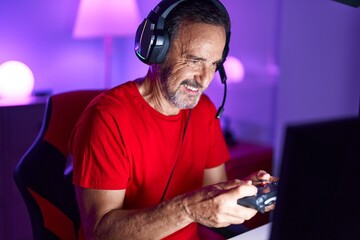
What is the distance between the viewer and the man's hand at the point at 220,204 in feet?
2.94

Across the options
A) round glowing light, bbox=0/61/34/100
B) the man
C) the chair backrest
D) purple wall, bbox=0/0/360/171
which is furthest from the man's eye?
round glowing light, bbox=0/61/34/100

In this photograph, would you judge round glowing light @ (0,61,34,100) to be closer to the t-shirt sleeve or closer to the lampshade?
the lampshade

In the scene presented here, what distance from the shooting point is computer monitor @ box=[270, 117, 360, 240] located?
600 mm

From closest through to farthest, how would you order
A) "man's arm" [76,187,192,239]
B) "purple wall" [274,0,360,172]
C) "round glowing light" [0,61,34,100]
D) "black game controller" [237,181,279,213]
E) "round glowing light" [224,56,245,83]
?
"black game controller" [237,181,279,213] < "man's arm" [76,187,192,239] < "purple wall" [274,0,360,172] < "round glowing light" [0,61,34,100] < "round glowing light" [224,56,245,83]

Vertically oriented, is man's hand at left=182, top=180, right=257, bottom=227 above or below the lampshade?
below

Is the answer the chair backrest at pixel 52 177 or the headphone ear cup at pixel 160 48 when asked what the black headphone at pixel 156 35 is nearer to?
the headphone ear cup at pixel 160 48

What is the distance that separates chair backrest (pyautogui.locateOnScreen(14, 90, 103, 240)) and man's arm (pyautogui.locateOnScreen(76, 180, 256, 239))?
116mm

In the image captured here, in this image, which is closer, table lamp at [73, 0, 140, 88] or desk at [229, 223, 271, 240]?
desk at [229, 223, 271, 240]

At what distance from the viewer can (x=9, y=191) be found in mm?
2039

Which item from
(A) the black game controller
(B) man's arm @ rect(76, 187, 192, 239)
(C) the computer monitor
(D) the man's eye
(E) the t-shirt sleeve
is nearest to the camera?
(C) the computer monitor

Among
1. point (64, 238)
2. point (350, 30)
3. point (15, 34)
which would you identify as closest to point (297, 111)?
point (350, 30)

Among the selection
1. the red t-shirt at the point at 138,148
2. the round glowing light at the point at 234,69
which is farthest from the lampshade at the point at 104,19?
the red t-shirt at the point at 138,148

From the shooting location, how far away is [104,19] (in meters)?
2.54

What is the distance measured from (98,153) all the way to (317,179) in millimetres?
653
